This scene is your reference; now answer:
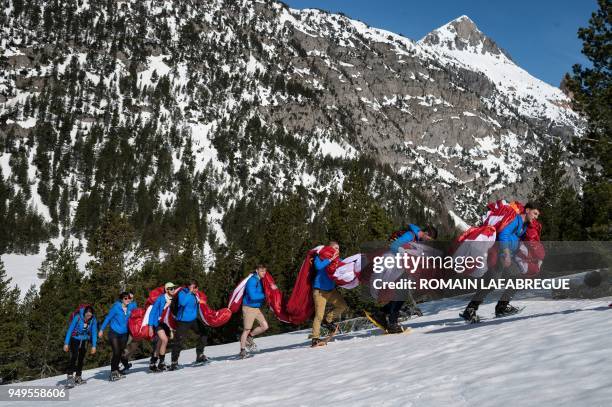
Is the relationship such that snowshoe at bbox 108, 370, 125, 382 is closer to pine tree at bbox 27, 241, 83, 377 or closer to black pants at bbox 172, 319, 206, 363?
black pants at bbox 172, 319, 206, 363

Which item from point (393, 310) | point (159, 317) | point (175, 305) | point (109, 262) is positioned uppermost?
point (109, 262)

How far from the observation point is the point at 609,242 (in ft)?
43.7

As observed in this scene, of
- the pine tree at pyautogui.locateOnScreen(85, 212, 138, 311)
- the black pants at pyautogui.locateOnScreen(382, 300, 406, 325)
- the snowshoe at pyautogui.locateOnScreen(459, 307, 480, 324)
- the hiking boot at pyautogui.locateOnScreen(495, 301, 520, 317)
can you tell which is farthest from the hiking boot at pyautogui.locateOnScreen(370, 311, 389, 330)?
the pine tree at pyautogui.locateOnScreen(85, 212, 138, 311)

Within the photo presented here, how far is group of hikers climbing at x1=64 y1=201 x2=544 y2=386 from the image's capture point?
948cm

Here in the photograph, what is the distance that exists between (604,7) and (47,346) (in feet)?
152

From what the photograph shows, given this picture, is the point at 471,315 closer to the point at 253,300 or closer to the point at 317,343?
the point at 317,343

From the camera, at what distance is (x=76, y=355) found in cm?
1153

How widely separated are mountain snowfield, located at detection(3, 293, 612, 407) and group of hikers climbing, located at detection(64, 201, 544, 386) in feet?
2.88

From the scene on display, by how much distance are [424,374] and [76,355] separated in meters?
8.99

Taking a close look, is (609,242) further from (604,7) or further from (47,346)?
(47,346)

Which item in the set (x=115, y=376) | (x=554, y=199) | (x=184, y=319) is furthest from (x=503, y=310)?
(x=554, y=199)

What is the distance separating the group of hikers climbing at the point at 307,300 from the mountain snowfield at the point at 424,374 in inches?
34.5

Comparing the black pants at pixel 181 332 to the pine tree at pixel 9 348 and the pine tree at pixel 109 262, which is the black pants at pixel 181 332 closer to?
the pine tree at pixel 109 262

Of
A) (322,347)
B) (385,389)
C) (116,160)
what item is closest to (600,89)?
(322,347)
